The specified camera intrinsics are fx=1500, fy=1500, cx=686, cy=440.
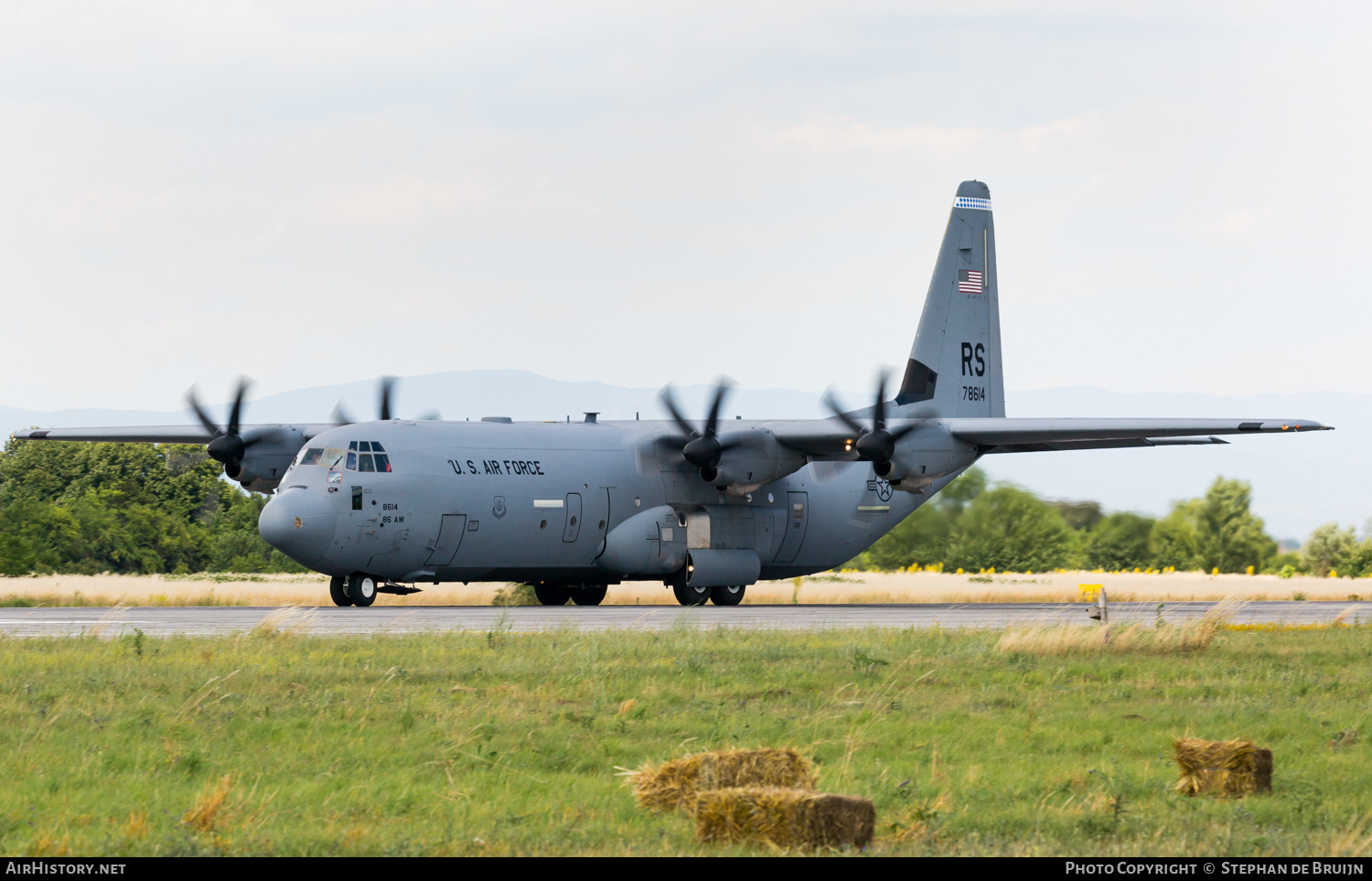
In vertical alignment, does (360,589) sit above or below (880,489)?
below

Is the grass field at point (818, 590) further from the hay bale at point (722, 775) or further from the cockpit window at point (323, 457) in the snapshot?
the hay bale at point (722, 775)

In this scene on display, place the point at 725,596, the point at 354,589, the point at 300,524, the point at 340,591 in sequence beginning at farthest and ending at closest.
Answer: the point at 725,596 → the point at 340,591 → the point at 354,589 → the point at 300,524

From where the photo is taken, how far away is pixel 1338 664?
18.3 meters

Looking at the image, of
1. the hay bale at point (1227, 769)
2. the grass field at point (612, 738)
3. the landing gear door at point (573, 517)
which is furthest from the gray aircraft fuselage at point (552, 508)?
the hay bale at point (1227, 769)

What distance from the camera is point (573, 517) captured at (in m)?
31.9

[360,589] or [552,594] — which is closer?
[360,589]

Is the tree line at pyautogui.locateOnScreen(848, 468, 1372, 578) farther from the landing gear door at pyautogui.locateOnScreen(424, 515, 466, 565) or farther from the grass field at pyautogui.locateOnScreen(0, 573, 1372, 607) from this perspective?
the landing gear door at pyautogui.locateOnScreen(424, 515, 466, 565)

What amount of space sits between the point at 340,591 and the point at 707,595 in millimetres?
9337

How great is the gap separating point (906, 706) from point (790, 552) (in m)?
22.4

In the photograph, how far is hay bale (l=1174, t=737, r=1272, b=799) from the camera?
10.0 m

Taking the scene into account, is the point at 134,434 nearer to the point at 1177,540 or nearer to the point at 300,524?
the point at 300,524

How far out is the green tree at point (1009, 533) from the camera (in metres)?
42.4

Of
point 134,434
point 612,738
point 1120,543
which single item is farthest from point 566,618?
point 1120,543
